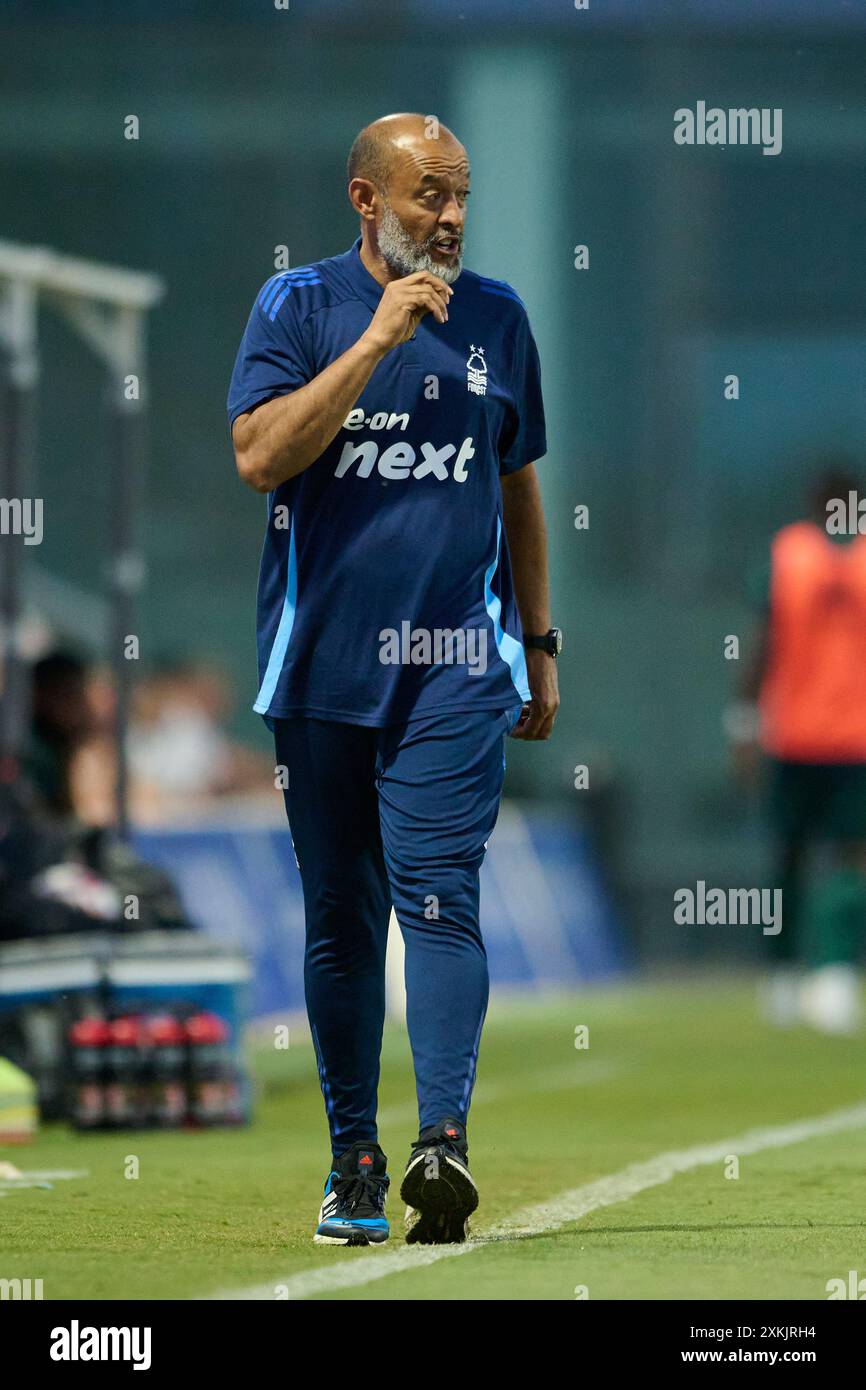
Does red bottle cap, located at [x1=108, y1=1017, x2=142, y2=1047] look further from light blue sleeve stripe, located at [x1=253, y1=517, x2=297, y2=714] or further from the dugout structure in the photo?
light blue sleeve stripe, located at [x1=253, y1=517, x2=297, y2=714]

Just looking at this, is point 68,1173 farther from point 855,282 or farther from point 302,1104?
point 855,282

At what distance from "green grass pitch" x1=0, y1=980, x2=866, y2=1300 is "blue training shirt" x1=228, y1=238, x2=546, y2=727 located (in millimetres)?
1130

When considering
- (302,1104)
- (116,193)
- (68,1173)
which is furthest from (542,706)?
(116,193)

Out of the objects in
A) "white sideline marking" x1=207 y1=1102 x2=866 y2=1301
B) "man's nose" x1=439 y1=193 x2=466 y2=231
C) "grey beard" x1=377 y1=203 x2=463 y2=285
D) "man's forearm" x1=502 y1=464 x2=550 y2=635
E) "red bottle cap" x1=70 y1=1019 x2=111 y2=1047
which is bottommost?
"white sideline marking" x1=207 y1=1102 x2=866 y2=1301

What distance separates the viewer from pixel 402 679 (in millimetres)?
6133

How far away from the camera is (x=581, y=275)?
981 inches

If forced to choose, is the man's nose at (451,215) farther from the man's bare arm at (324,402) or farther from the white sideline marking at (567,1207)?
the white sideline marking at (567,1207)

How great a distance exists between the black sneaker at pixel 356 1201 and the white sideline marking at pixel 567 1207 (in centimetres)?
17

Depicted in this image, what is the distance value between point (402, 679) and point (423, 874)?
40 cm

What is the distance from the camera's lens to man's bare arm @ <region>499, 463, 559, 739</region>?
649cm

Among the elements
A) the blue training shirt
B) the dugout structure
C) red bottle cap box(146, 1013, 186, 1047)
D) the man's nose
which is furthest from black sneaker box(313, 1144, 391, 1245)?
the dugout structure

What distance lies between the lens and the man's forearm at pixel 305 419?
5.90 meters

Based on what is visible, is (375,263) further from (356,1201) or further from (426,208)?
(356,1201)
